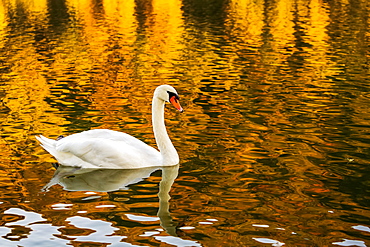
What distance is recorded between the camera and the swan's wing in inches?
504

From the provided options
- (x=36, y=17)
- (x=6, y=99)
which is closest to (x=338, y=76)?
(x=6, y=99)

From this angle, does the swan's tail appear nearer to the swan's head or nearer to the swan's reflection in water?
the swan's reflection in water

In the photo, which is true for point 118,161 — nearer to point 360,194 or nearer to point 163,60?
point 360,194

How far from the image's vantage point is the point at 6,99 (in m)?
20.4

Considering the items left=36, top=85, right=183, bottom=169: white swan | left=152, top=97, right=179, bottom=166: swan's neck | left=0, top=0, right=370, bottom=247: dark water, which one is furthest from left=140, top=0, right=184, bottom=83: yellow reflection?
left=36, top=85, right=183, bottom=169: white swan

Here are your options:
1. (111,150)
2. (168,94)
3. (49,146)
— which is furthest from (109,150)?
(168,94)

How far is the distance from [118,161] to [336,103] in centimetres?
849

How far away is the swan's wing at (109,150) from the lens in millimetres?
12805

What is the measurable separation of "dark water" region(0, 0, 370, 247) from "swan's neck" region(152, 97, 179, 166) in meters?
0.25

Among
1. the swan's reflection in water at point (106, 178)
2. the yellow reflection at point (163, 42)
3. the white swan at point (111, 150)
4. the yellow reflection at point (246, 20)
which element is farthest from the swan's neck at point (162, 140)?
the yellow reflection at point (246, 20)

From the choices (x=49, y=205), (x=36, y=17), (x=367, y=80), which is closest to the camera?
(x=49, y=205)

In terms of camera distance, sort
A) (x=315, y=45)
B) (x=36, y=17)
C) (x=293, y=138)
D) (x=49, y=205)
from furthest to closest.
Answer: (x=36, y=17) → (x=315, y=45) → (x=293, y=138) → (x=49, y=205)

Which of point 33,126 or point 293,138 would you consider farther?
point 33,126

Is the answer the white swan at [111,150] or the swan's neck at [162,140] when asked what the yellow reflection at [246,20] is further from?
the white swan at [111,150]
